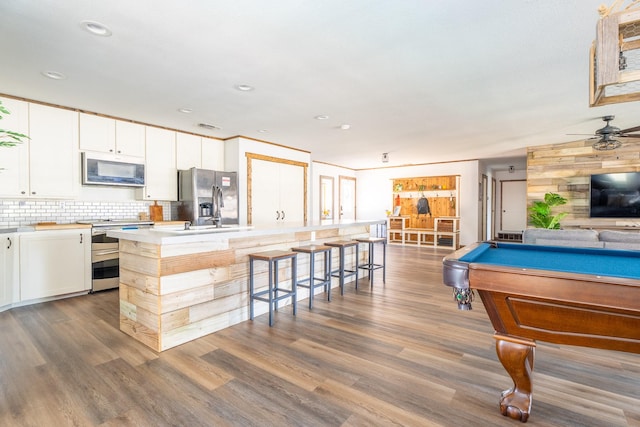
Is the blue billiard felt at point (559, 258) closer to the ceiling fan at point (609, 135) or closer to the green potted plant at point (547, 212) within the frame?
the ceiling fan at point (609, 135)

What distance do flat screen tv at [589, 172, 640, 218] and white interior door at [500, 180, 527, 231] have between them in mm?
5040

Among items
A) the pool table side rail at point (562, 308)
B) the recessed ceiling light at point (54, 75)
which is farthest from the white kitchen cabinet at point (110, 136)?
the pool table side rail at point (562, 308)

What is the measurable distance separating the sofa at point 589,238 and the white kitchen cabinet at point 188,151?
17.8 feet

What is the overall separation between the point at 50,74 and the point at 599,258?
5106 millimetres

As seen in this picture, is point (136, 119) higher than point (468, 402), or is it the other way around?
point (136, 119)

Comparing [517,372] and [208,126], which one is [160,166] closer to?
[208,126]

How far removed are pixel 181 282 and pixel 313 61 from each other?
2.32 m

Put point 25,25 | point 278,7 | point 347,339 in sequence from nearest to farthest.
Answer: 1. point 278,7
2. point 25,25
3. point 347,339

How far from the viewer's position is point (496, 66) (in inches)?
120

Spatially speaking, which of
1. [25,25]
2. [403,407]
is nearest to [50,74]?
[25,25]

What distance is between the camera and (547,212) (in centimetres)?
648

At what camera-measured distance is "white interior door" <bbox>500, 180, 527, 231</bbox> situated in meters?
11.1

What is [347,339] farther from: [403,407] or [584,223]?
[584,223]

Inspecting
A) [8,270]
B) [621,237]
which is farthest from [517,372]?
[8,270]
